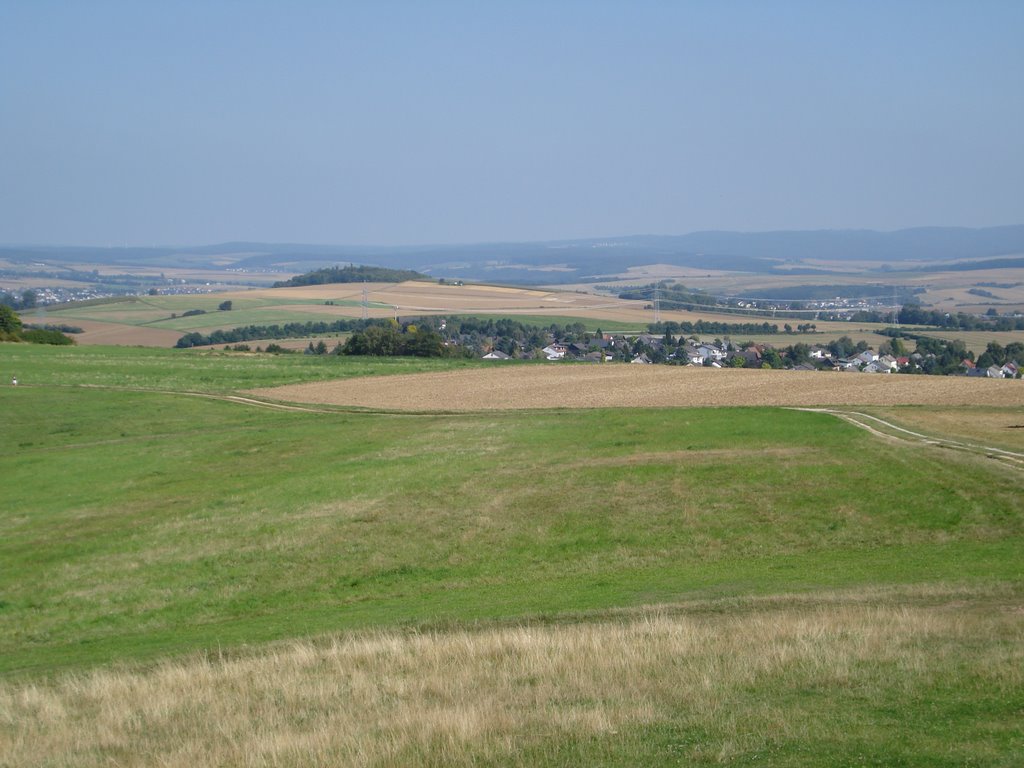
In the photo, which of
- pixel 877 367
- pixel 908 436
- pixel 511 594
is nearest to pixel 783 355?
pixel 877 367

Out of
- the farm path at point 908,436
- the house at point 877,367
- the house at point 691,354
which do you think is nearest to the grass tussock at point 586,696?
the farm path at point 908,436

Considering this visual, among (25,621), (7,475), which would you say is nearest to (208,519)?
(25,621)

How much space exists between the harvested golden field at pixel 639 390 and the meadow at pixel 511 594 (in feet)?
15.2

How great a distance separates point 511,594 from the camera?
18219 mm

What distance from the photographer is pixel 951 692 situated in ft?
31.6

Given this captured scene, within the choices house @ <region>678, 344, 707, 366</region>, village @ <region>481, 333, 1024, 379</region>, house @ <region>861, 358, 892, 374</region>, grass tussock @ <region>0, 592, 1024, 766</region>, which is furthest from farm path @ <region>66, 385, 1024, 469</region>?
house @ <region>678, 344, 707, 366</region>

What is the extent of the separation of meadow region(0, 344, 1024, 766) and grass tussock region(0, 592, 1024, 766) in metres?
0.05

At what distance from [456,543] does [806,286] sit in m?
152

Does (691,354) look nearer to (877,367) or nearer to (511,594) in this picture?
(877,367)

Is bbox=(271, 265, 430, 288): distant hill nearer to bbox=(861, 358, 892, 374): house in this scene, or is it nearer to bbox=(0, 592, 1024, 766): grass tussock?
bbox=(861, 358, 892, 374): house

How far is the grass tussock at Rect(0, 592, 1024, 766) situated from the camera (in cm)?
868

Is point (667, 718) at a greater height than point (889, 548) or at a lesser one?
greater

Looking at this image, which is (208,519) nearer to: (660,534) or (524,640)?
(660,534)

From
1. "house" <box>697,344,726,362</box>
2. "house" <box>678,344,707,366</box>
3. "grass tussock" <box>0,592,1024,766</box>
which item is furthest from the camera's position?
"house" <box>697,344,726,362</box>
